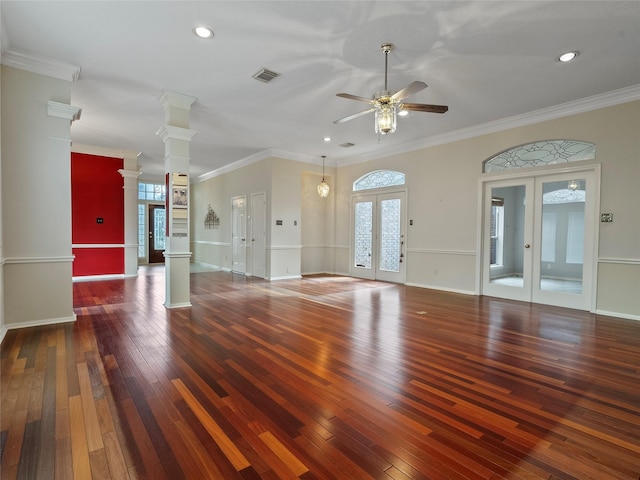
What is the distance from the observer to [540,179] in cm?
529

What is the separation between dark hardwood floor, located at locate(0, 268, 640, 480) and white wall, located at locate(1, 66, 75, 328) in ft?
1.32

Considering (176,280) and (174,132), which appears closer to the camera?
(174,132)

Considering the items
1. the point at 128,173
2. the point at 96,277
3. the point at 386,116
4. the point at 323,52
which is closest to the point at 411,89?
the point at 386,116

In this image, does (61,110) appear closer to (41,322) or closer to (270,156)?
(41,322)

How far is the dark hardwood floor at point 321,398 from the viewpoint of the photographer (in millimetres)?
1649

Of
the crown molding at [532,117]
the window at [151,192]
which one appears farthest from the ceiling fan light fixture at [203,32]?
the window at [151,192]

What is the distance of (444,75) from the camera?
4.01 meters

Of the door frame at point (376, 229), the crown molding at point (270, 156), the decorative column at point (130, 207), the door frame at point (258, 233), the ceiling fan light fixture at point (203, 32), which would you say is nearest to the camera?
the ceiling fan light fixture at point (203, 32)

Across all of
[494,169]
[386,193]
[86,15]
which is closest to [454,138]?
[494,169]

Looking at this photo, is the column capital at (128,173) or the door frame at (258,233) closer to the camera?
the column capital at (128,173)

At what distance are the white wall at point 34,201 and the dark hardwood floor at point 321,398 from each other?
40cm

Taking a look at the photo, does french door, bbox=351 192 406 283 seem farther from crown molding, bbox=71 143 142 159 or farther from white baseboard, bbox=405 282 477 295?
crown molding, bbox=71 143 142 159

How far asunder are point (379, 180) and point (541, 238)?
3.73 metres

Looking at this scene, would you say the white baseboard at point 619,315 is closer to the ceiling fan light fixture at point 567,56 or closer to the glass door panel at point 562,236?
the glass door panel at point 562,236
